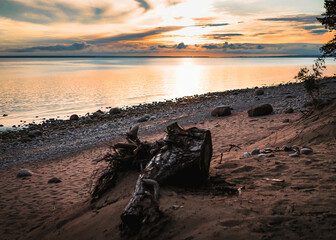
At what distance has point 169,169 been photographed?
15.6 ft

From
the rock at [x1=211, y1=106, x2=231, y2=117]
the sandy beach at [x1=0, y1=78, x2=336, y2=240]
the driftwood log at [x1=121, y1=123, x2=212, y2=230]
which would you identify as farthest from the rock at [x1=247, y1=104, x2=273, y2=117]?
the driftwood log at [x1=121, y1=123, x2=212, y2=230]

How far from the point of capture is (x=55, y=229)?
17.7 feet

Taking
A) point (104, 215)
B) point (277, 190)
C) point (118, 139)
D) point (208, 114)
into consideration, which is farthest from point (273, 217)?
point (208, 114)

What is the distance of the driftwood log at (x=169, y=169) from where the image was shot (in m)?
3.83

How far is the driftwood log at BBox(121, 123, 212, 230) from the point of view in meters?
3.83

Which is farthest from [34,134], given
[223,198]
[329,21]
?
[329,21]

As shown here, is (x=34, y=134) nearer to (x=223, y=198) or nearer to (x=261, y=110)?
(x=261, y=110)

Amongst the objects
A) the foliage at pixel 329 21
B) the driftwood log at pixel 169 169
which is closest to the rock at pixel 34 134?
the driftwood log at pixel 169 169

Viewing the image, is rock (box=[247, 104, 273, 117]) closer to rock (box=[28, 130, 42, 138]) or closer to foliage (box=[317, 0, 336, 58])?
foliage (box=[317, 0, 336, 58])

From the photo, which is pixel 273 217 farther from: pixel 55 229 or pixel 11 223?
pixel 11 223

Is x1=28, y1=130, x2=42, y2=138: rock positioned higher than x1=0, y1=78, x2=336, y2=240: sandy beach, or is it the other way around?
x1=0, y1=78, x2=336, y2=240: sandy beach

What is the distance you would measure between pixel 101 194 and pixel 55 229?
1.16 m

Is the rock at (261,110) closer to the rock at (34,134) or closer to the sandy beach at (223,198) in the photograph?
the sandy beach at (223,198)

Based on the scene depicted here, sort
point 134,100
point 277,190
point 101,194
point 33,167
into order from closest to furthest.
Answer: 1. point 277,190
2. point 101,194
3. point 33,167
4. point 134,100
